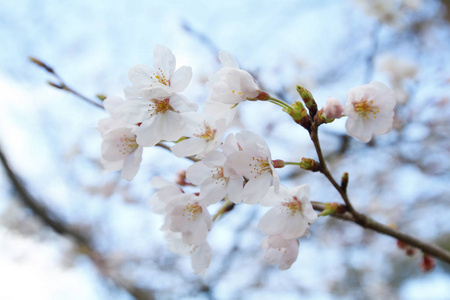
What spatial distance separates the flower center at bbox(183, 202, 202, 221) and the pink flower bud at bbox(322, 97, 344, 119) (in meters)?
0.36

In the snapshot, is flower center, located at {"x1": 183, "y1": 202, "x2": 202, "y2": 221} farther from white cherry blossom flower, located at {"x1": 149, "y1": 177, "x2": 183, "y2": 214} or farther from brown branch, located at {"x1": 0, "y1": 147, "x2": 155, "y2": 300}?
brown branch, located at {"x1": 0, "y1": 147, "x2": 155, "y2": 300}

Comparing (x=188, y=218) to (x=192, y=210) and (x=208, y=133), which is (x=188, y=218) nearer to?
(x=192, y=210)

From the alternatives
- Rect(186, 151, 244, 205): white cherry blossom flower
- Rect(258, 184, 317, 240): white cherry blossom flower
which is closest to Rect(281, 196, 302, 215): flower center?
Rect(258, 184, 317, 240): white cherry blossom flower

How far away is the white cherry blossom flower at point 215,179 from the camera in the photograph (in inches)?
29.8

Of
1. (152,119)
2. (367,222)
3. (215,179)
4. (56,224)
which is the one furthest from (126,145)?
(56,224)

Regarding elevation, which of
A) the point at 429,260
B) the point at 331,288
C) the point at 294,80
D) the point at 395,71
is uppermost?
the point at 395,71

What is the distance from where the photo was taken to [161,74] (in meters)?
0.88

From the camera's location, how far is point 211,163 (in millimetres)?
759

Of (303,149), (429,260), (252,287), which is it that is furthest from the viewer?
(252,287)

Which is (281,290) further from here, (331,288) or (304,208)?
(304,208)

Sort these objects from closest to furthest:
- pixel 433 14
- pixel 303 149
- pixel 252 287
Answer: pixel 433 14, pixel 303 149, pixel 252 287

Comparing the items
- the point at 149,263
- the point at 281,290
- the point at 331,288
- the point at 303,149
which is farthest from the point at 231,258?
the point at 331,288

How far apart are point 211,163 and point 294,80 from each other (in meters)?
2.64

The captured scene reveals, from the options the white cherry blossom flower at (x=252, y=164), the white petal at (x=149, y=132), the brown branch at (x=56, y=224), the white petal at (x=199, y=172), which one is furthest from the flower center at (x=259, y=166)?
the brown branch at (x=56, y=224)
